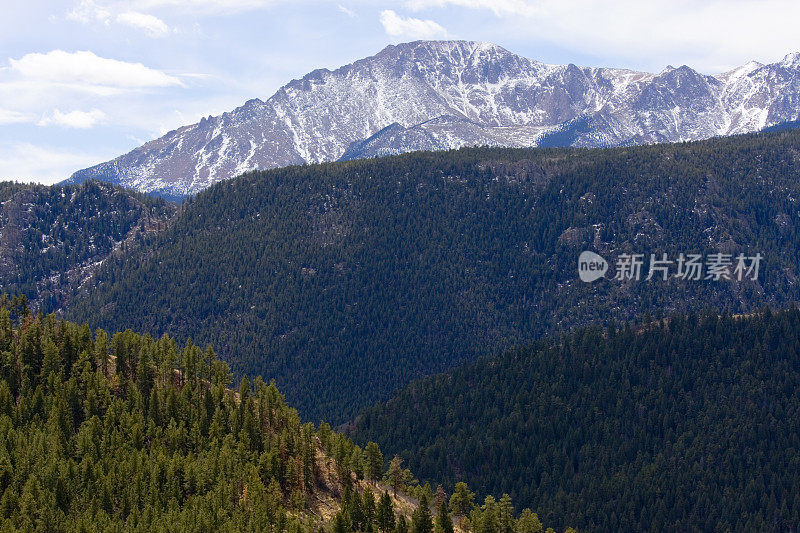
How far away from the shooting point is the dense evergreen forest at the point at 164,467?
156000 mm

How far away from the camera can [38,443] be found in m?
170

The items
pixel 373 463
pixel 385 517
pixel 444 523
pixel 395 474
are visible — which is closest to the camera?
pixel 385 517

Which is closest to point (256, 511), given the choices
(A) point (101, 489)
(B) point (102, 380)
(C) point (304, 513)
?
(C) point (304, 513)

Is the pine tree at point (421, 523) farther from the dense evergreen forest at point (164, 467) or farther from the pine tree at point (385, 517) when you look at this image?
the pine tree at point (385, 517)

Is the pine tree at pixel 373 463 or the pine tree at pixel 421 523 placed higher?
the pine tree at pixel 373 463

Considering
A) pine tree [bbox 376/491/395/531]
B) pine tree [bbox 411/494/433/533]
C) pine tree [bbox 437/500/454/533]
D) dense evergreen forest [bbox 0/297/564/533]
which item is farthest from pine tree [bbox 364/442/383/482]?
pine tree [bbox 411/494/433/533]

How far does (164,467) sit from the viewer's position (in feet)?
557

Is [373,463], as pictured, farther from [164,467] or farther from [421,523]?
[164,467]

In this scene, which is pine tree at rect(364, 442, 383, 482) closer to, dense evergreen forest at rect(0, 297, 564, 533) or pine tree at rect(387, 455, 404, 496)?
dense evergreen forest at rect(0, 297, 564, 533)

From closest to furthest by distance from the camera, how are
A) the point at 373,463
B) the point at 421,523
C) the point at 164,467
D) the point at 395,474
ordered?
the point at 421,523, the point at 164,467, the point at 373,463, the point at 395,474

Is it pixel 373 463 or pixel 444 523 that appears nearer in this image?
pixel 444 523

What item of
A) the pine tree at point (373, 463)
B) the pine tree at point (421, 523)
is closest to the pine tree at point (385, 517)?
the pine tree at point (421, 523)

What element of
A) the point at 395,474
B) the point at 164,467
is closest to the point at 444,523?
the point at 395,474

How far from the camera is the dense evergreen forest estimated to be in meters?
156
